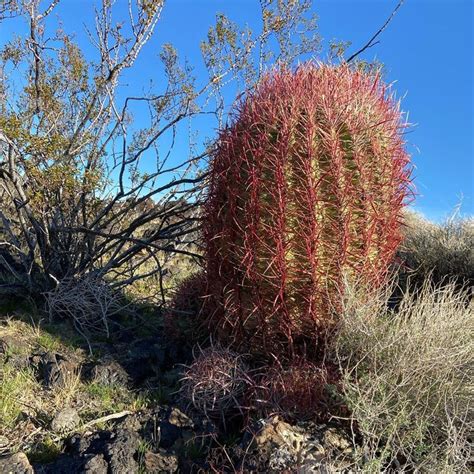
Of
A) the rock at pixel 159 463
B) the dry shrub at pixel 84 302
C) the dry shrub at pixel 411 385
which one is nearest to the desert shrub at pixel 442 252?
the dry shrub at pixel 411 385

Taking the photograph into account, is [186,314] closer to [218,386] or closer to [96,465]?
[218,386]

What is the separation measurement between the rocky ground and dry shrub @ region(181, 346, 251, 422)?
92 millimetres

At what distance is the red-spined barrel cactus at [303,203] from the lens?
3.22 meters

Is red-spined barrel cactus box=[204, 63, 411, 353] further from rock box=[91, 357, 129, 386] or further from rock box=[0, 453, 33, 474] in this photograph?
rock box=[0, 453, 33, 474]

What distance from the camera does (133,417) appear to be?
307 cm

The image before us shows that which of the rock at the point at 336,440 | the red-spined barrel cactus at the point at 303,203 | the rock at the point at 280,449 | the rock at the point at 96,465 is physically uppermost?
the red-spined barrel cactus at the point at 303,203

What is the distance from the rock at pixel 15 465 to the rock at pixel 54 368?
882 millimetres

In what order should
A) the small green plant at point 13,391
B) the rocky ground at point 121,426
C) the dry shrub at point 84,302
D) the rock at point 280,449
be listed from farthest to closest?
the dry shrub at point 84,302, the small green plant at point 13,391, the rocky ground at point 121,426, the rock at point 280,449

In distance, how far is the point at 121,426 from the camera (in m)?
2.92

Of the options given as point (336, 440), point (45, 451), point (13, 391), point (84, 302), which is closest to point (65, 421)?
point (45, 451)

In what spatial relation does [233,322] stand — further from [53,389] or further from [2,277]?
[2,277]

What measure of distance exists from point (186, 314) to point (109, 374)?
2.63ft

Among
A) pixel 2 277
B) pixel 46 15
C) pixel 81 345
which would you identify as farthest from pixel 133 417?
Result: pixel 46 15

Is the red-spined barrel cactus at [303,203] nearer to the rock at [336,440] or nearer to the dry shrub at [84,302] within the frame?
the rock at [336,440]
